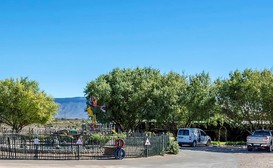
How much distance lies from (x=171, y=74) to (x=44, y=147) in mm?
31540

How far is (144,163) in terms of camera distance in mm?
23109

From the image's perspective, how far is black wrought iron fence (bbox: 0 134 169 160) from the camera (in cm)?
2470

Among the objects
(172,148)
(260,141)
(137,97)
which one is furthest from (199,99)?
(172,148)

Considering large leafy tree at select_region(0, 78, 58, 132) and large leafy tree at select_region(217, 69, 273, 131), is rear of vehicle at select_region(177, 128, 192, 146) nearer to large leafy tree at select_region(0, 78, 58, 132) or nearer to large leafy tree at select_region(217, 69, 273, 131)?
large leafy tree at select_region(217, 69, 273, 131)

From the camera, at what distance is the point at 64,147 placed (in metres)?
25.3

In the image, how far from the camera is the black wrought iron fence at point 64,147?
24703 mm

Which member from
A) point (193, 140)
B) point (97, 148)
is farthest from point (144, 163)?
point (193, 140)

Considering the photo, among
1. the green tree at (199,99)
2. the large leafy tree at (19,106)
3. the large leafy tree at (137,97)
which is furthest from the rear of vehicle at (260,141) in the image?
the large leafy tree at (19,106)

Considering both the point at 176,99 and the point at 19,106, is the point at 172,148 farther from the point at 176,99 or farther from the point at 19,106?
the point at 19,106

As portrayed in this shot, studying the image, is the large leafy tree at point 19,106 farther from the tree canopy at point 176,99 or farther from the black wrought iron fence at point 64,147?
the black wrought iron fence at point 64,147

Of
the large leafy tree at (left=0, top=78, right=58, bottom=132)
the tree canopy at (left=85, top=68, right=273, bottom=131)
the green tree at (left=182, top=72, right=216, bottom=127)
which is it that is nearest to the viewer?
the tree canopy at (left=85, top=68, right=273, bottom=131)

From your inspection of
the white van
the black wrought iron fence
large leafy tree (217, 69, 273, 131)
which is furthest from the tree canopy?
the black wrought iron fence

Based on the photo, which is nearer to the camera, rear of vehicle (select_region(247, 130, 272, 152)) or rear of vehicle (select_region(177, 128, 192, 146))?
rear of vehicle (select_region(247, 130, 272, 152))

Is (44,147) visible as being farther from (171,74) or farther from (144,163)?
(171,74)
